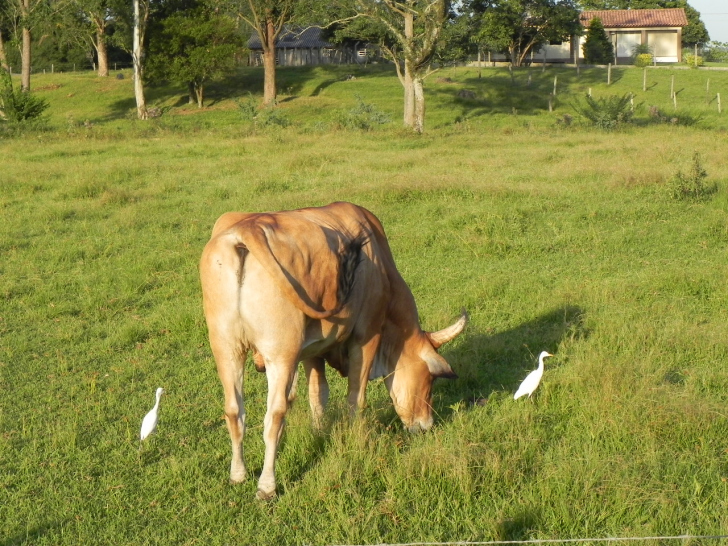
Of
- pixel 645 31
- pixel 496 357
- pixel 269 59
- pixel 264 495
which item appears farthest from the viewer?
pixel 645 31

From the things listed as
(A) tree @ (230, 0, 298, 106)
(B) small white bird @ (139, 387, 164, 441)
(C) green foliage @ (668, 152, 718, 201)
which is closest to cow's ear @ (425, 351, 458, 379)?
(B) small white bird @ (139, 387, 164, 441)

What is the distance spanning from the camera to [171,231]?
38.9ft

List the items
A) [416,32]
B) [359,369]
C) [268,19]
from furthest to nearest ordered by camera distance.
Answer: [268,19]
[416,32]
[359,369]

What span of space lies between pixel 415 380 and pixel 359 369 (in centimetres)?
40

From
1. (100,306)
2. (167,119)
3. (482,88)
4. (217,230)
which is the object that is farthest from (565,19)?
(217,230)

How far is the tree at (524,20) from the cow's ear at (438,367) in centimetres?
4196

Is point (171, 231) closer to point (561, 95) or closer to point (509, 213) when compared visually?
point (509, 213)

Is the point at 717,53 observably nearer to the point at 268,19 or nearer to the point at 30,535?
the point at 268,19

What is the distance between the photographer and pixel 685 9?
71125 mm

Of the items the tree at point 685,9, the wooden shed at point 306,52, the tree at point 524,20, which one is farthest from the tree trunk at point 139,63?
the tree at point 685,9

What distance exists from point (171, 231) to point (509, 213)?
15.5ft

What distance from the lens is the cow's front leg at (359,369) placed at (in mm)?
5066

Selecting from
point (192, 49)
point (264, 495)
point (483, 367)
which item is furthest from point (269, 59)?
point (264, 495)

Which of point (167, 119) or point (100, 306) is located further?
point (167, 119)
